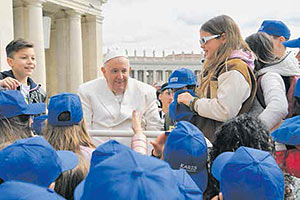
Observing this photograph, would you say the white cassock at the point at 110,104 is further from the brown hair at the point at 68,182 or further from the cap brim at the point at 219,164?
the cap brim at the point at 219,164

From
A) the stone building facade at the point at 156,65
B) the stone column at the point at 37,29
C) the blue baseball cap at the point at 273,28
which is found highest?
the stone column at the point at 37,29

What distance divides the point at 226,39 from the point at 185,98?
2.62ft

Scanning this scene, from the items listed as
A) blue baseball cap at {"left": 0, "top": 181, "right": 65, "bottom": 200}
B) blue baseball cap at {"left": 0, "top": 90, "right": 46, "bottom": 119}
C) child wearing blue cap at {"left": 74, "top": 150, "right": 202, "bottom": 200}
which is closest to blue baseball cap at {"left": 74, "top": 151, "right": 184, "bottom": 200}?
child wearing blue cap at {"left": 74, "top": 150, "right": 202, "bottom": 200}

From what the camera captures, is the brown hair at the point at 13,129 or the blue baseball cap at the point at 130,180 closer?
the blue baseball cap at the point at 130,180

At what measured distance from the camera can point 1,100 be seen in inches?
133

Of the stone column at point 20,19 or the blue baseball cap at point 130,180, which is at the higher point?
the stone column at point 20,19

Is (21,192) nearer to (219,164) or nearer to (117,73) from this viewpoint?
(219,164)

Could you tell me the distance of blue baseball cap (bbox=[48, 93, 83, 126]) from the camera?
3.25m

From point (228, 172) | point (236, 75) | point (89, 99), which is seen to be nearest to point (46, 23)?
point (89, 99)

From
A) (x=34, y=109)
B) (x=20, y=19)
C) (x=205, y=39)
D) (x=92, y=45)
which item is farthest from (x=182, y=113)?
(x=92, y=45)

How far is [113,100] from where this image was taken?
446 centimetres

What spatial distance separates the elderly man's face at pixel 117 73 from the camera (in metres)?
4.23

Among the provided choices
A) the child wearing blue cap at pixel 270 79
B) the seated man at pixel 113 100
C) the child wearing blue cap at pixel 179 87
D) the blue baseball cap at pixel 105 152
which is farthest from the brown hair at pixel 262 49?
the blue baseball cap at pixel 105 152

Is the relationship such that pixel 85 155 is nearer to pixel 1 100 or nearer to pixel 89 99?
pixel 1 100
